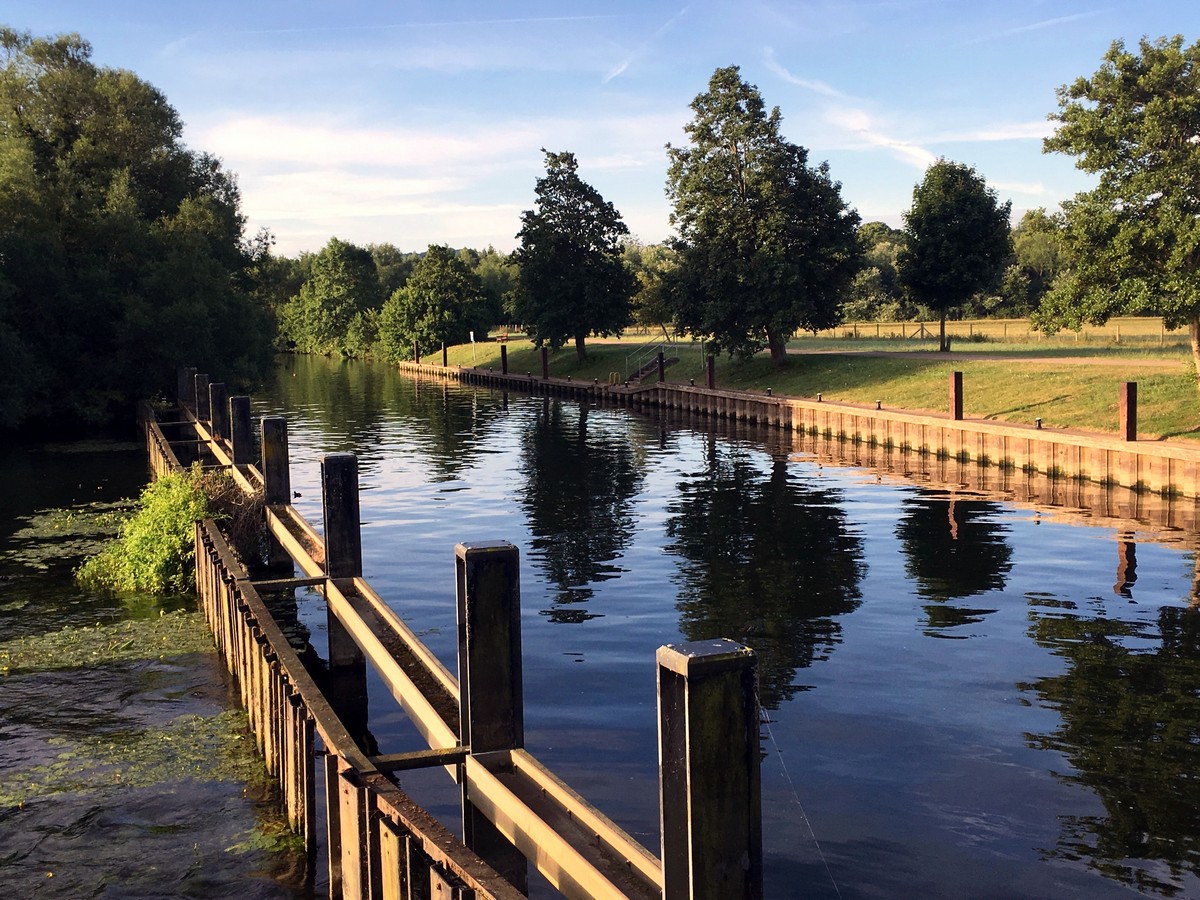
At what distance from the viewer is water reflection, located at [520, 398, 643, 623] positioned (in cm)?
2184

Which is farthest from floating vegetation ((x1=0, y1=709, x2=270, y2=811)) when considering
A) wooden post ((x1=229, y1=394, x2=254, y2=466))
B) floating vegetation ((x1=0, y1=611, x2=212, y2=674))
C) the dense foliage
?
the dense foliage

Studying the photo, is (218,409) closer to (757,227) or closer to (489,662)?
(489,662)

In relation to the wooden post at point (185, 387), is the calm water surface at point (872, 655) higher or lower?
lower

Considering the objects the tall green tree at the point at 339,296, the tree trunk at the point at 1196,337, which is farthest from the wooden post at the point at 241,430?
the tall green tree at the point at 339,296

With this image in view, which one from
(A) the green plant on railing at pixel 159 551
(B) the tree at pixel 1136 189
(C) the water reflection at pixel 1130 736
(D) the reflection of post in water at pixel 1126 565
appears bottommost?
(C) the water reflection at pixel 1130 736

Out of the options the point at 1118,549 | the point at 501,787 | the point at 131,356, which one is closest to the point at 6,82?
Answer: the point at 131,356

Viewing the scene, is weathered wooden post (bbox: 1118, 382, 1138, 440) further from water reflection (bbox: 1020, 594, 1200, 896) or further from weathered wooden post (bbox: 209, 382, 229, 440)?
weathered wooden post (bbox: 209, 382, 229, 440)

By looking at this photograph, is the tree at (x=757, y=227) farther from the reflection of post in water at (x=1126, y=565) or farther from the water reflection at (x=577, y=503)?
the reflection of post in water at (x=1126, y=565)

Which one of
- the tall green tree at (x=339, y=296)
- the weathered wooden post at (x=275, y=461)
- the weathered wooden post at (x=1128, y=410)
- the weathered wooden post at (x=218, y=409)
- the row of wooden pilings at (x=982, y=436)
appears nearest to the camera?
the weathered wooden post at (x=275, y=461)

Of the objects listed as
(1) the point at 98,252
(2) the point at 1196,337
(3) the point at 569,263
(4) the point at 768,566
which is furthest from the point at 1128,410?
(3) the point at 569,263

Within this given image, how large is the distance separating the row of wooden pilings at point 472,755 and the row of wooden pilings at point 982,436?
21754mm

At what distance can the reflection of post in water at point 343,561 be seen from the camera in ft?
48.3

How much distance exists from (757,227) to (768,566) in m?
36.7

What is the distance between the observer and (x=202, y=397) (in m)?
38.0
